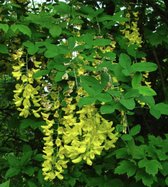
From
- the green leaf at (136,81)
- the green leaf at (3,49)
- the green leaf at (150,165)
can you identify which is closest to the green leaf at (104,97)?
the green leaf at (136,81)

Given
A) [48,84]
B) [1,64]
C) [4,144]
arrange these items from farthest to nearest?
1. [4,144]
2. [1,64]
3. [48,84]

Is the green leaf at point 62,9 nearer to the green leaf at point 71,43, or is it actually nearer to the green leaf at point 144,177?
the green leaf at point 71,43

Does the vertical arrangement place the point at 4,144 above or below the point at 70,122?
below

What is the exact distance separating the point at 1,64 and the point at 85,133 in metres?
1.35

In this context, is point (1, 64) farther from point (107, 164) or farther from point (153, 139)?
point (153, 139)

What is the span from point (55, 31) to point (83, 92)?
44 cm

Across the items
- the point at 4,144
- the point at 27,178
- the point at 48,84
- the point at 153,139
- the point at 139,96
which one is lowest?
the point at 4,144

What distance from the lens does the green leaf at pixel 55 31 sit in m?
2.31


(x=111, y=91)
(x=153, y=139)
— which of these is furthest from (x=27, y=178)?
(x=111, y=91)

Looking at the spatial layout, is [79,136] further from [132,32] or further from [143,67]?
[132,32]

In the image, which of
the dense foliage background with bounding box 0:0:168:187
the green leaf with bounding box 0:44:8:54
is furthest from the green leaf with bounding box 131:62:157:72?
the green leaf with bounding box 0:44:8:54

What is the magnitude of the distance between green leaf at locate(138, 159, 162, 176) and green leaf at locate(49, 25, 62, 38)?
0.82 m

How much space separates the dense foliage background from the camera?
1979 millimetres

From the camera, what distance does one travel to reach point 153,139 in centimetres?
246
